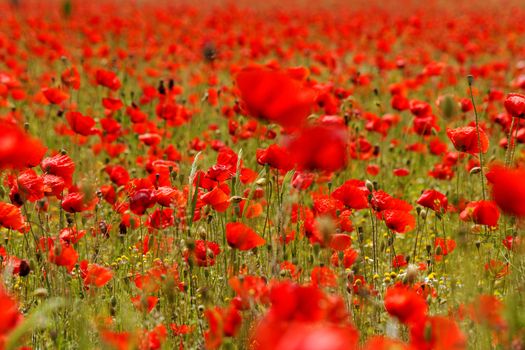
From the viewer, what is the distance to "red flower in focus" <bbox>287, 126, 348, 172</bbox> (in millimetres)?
1611

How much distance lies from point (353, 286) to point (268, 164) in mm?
563

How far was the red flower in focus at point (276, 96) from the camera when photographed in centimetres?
176

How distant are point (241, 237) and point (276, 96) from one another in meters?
0.68

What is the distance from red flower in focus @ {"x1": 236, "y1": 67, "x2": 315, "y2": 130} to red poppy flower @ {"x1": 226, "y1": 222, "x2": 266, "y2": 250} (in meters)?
0.58

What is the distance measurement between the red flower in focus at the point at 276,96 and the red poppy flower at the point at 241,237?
58 centimetres

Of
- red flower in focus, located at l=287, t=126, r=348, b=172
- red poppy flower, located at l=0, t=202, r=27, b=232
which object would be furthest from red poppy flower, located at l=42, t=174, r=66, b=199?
red flower in focus, located at l=287, t=126, r=348, b=172

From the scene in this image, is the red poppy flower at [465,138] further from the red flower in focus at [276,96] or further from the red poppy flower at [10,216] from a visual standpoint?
the red poppy flower at [10,216]

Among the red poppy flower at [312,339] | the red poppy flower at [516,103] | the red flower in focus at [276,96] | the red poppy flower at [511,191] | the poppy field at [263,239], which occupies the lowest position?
the poppy field at [263,239]

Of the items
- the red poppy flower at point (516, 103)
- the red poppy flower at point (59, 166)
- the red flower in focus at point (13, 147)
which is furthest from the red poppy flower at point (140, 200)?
the red poppy flower at point (516, 103)

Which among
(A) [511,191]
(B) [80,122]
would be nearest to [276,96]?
(A) [511,191]

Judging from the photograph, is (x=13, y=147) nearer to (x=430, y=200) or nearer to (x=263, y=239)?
(x=263, y=239)

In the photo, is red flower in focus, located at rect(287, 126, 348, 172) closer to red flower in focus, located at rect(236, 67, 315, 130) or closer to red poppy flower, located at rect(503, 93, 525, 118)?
red flower in focus, located at rect(236, 67, 315, 130)

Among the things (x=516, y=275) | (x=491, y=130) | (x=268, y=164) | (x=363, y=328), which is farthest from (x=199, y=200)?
(x=491, y=130)

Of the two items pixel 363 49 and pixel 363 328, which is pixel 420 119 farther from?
pixel 363 49
